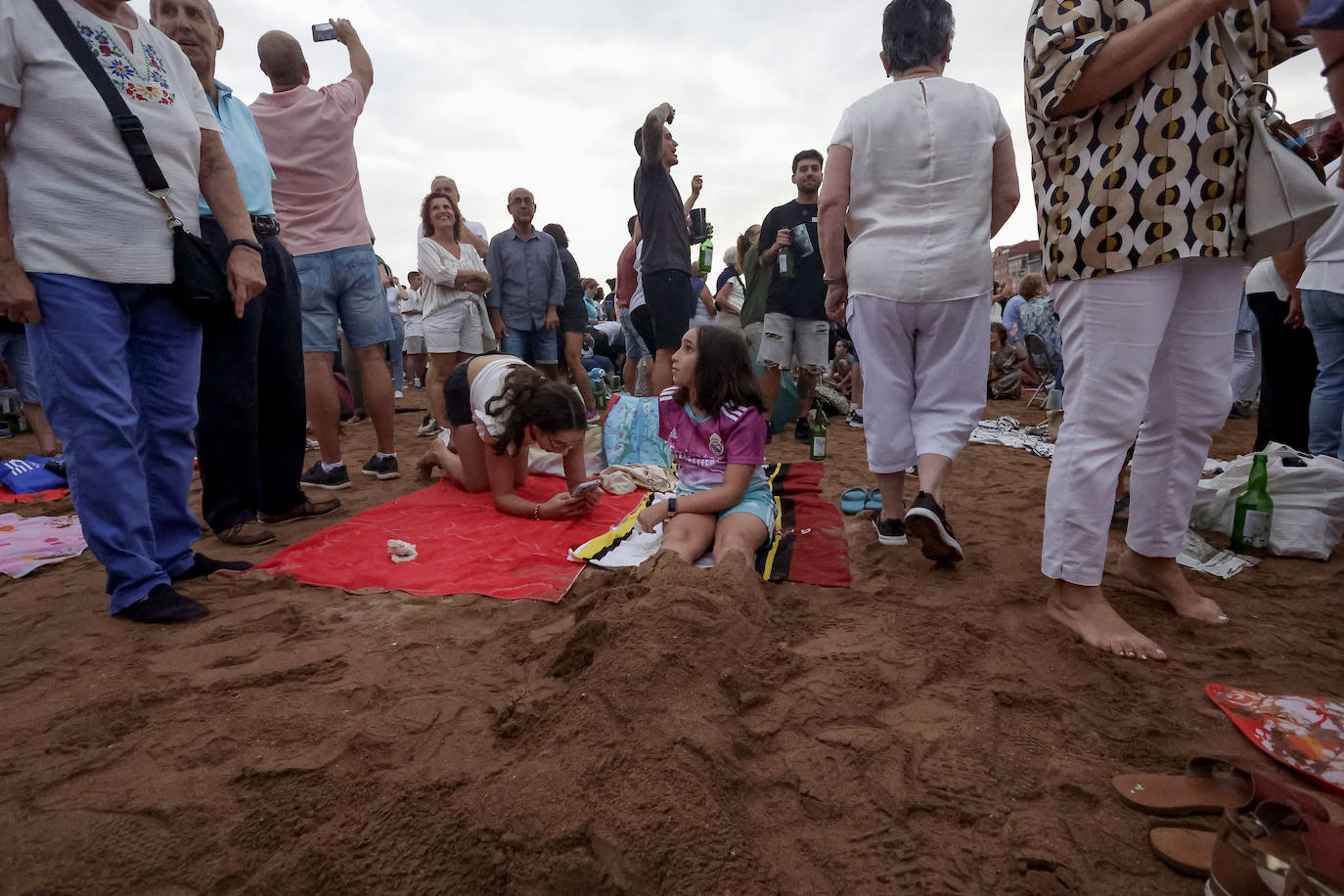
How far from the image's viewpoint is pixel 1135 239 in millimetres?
1700

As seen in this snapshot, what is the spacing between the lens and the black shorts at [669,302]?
466 centimetres

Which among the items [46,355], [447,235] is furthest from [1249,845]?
[447,235]

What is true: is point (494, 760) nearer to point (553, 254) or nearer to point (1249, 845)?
point (1249, 845)

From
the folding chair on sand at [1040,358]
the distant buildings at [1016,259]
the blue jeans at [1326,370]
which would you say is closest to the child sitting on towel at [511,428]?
the blue jeans at [1326,370]

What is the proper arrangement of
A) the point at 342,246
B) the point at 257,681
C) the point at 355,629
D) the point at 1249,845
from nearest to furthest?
the point at 1249,845
the point at 257,681
the point at 355,629
the point at 342,246

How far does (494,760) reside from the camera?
4.48 ft

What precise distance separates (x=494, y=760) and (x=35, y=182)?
6.83 feet

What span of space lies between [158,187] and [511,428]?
158 centimetres

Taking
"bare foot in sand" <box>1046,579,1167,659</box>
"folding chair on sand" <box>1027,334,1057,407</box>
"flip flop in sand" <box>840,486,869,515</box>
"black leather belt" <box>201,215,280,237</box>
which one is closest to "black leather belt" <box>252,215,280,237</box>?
"black leather belt" <box>201,215,280,237</box>

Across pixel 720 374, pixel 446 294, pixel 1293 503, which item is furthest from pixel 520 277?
pixel 1293 503

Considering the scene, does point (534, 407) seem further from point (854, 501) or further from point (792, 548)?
point (854, 501)

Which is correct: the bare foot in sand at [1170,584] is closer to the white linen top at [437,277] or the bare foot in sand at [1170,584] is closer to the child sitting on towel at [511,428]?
the child sitting on towel at [511,428]

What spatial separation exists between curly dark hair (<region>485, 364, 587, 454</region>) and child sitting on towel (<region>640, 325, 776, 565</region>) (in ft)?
2.26

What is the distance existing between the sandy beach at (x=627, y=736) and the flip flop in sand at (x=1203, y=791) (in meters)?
0.06
